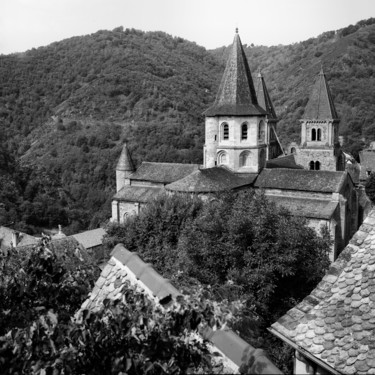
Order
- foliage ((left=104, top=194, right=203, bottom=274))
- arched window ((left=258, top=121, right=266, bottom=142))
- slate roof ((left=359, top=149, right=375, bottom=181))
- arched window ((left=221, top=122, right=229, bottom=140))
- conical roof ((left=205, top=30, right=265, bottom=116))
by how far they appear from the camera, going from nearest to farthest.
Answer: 1. foliage ((left=104, top=194, right=203, bottom=274))
2. conical roof ((left=205, top=30, right=265, bottom=116))
3. arched window ((left=221, top=122, right=229, bottom=140))
4. arched window ((left=258, top=121, right=266, bottom=142))
5. slate roof ((left=359, top=149, right=375, bottom=181))

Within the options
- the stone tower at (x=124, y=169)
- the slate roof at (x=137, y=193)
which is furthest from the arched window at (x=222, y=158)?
the stone tower at (x=124, y=169)

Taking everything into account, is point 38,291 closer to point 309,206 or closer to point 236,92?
point 309,206

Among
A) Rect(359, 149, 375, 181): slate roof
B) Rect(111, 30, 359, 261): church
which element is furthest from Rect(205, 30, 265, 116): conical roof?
Rect(359, 149, 375, 181): slate roof

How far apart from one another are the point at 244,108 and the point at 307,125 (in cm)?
1190

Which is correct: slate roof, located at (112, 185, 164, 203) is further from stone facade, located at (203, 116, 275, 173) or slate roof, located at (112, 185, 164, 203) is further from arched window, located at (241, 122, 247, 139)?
arched window, located at (241, 122, 247, 139)

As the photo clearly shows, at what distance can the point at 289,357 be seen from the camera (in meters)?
14.6

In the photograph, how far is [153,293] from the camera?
611 cm

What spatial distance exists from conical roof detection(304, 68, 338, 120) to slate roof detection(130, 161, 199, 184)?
12336 mm

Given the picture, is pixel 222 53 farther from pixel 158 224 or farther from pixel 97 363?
pixel 97 363

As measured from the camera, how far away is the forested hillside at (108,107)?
58.4 meters

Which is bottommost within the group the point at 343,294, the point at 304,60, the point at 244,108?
the point at 343,294

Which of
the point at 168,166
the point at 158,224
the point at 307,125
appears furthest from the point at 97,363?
the point at 307,125

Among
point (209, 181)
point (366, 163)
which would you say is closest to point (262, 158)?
point (209, 181)

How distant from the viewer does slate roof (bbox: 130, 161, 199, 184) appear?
36062mm
